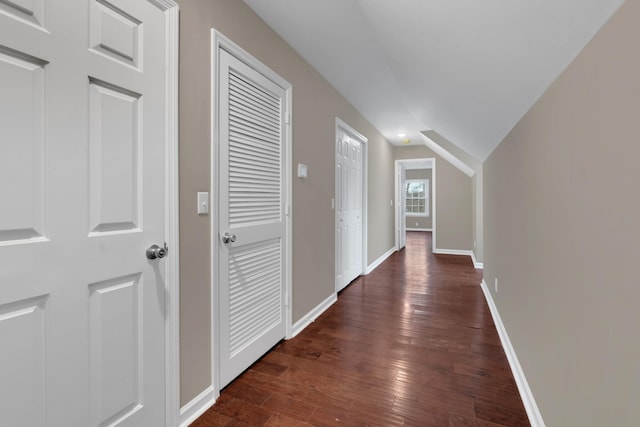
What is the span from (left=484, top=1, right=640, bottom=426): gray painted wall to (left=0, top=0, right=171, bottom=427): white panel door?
62.8 inches

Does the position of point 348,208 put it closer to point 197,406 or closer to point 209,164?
point 209,164

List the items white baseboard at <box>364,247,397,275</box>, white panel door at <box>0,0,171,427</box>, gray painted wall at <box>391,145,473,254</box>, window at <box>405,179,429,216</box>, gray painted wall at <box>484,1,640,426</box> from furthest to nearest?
window at <box>405,179,429,216</box>
gray painted wall at <box>391,145,473,254</box>
white baseboard at <box>364,247,397,275</box>
white panel door at <box>0,0,171,427</box>
gray painted wall at <box>484,1,640,426</box>

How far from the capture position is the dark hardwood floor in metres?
1.55

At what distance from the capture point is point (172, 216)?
142 cm

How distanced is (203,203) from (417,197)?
10701 millimetres

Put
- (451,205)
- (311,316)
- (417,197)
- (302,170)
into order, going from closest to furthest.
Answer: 1. (302,170)
2. (311,316)
3. (451,205)
4. (417,197)

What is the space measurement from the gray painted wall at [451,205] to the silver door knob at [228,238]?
5.44 meters

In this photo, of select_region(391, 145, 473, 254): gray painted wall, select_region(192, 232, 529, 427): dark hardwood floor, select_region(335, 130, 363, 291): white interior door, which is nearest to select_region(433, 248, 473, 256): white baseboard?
select_region(391, 145, 473, 254): gray painted wall

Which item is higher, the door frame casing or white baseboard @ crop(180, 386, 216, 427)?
the door frame casing

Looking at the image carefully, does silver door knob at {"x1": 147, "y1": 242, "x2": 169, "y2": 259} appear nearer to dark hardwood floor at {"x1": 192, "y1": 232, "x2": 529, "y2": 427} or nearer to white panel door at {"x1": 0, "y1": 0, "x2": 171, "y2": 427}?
white panel door at {"x1": 0, "y1": 0, "x2": 171, "y2": 427}

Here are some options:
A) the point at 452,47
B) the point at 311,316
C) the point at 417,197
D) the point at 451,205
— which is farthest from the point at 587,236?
the point at 417,197

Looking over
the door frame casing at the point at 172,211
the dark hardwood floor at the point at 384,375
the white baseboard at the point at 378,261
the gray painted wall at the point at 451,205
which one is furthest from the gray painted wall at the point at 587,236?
the gray painted wall at the point at 451,205

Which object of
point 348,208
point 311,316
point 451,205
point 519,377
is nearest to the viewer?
point 519,377

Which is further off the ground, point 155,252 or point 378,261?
point 155,252
